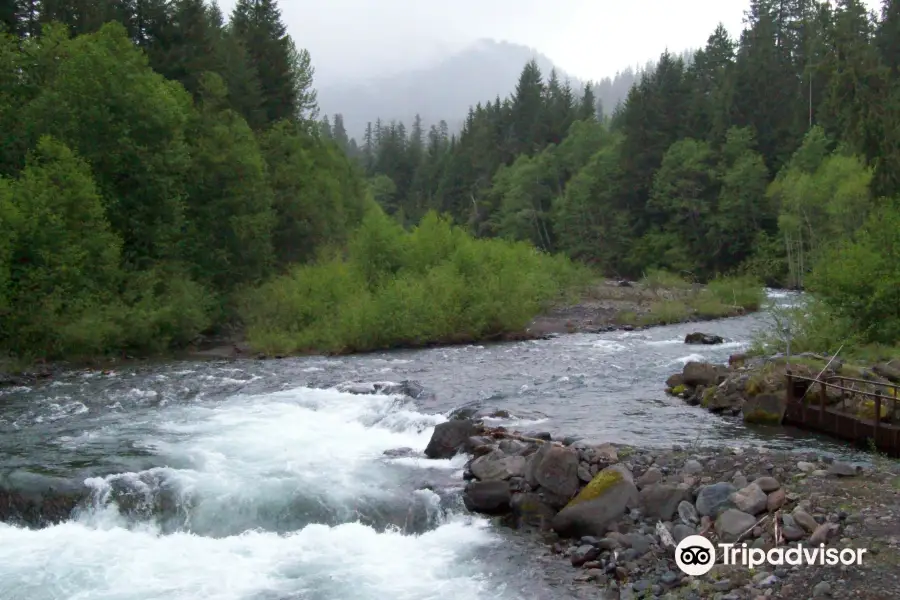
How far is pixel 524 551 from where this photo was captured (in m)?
10.9

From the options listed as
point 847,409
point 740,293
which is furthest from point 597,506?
point 740,293

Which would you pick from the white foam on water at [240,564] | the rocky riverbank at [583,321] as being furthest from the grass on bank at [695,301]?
the white foam on water at [240,564]

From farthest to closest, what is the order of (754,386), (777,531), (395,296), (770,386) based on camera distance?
(395,296), (754,386), (770,386), (777,531)

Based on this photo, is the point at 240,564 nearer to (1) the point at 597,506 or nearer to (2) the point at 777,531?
(1) the point at 597,506

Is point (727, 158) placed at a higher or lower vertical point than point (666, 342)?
higher

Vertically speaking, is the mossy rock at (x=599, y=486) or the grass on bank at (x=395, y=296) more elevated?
the grass on bank at (x=395, y=296)

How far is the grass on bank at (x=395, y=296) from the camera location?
3075 centimetres

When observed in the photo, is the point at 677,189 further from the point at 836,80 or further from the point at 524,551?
the point at 524,551

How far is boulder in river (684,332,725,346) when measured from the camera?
29.7 meters

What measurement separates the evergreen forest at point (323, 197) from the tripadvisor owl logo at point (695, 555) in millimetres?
12357

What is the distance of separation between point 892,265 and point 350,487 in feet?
52.4

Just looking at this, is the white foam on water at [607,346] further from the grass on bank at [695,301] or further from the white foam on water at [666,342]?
the grass on bank at [695,301]

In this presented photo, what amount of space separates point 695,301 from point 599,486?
34711mm

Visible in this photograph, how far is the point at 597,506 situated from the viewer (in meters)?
11.2
